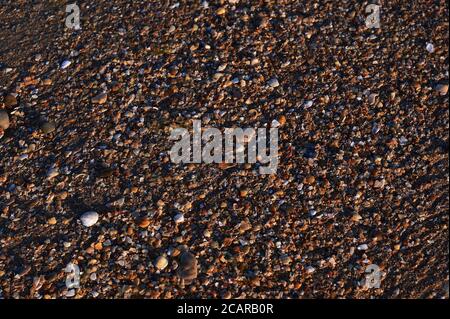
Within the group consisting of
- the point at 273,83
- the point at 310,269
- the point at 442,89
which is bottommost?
the point at 310,269

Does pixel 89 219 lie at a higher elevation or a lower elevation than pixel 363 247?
higher

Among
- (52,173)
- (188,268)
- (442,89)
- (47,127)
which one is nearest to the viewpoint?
(188,268)

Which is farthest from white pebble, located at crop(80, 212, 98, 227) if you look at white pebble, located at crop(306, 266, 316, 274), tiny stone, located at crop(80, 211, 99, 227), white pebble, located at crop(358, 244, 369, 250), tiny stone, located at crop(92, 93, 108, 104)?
white pebble, located at crop(358, 244, 369, 250)

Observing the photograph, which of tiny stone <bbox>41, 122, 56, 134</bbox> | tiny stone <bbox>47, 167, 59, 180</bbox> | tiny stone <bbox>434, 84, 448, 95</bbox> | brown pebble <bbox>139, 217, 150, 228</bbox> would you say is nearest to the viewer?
brown pebble <bbox>139, 217, 150, 228</bbox>

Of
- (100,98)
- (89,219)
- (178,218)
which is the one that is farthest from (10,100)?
(178,218)

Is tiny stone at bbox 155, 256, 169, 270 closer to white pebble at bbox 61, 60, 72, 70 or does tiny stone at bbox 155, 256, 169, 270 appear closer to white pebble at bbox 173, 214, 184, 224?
white pebble at bbox 173, 214, 184, 224

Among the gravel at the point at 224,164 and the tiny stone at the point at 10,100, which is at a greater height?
the tiny stone at the point at 10,100

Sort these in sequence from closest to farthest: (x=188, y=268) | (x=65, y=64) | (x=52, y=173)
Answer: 1. (x=188, y=268)
2. (x=52, y=173)
3. (x=65, y=64)

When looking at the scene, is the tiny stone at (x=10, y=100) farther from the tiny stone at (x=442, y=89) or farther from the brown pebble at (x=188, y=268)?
the tiny stone at (x=442, y=89)

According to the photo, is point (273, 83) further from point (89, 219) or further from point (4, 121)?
point (4, 121)

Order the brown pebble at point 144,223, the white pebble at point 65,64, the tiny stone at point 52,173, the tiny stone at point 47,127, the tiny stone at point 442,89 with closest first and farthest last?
1. the brown pebble at point 144,223
2. the tiny stone at point 52,173
3. the tiny stone at point 47,127
4. the tiny stone at point 442,89
5. the white pebble at point 65,64

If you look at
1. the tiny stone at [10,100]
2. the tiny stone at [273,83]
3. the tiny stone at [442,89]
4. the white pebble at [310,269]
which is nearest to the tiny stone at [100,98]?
the tiny stone at [10,100]
